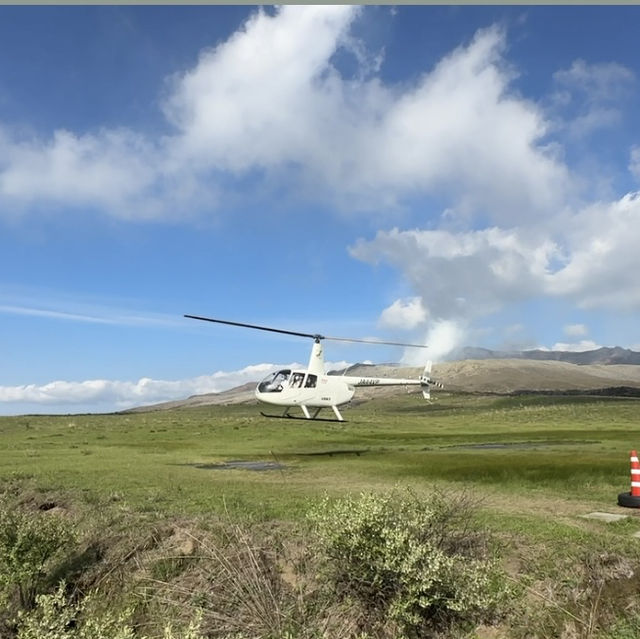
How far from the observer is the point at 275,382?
40.2m

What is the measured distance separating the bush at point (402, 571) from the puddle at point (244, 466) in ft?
68.6

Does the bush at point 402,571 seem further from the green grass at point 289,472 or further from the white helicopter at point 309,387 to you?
the white helicopter at point 309,387

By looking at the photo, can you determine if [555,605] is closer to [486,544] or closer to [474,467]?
[486,544]

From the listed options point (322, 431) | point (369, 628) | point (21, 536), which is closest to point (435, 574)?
point (369, 628)

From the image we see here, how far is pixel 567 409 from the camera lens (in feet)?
346

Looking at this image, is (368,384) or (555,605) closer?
(555,605)

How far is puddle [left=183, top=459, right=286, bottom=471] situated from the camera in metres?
34.0

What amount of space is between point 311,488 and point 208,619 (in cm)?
1235

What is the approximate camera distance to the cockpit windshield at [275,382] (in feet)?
131

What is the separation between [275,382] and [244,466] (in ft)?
21.9

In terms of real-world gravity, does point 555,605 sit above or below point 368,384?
below

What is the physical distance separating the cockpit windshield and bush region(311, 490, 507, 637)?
2649 cm

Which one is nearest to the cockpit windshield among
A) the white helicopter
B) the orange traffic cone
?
the white helicopter

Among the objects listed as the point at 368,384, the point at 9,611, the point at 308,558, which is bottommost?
the point at 9,611
